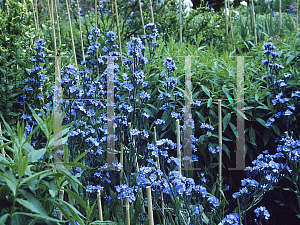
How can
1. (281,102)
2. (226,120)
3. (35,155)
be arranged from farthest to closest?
1. (226,120)
2. (281,102)
3. (35,155)

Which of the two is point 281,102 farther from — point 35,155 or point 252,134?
point 35,155

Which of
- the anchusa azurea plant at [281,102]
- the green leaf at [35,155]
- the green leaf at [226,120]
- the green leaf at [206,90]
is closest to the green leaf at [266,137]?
the anchusa azurea plant at [281,102]

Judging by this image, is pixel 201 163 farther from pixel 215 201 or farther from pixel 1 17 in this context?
pixel 1 17

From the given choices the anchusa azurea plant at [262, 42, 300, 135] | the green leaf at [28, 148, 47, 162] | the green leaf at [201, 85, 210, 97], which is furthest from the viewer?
the green leaf at [201, 85, 210, 97]

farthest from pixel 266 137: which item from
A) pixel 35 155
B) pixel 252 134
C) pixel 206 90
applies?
pixel 35 155

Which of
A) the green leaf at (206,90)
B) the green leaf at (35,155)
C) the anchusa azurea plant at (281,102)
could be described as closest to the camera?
the green leaf at (35,155)

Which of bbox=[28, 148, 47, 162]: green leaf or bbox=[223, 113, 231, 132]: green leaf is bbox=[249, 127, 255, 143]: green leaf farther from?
bbox=[28, 148, 47, 162]: green leaf

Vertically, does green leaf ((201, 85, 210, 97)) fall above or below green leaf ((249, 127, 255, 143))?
above

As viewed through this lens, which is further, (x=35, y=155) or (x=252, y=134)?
(x=252, y=134)

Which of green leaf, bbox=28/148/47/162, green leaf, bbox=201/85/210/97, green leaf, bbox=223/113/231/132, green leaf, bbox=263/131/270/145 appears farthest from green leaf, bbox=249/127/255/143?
green leaf, bbox=28/148/47/162

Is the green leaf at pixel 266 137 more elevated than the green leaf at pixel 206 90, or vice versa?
the green leaf at pixel 206 90

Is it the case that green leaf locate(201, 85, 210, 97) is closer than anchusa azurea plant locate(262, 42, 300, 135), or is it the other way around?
anchusa azurea plant locate(262, 42, 300, 135)

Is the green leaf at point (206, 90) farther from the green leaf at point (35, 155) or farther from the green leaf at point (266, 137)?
the green leaf at point (35, 155)

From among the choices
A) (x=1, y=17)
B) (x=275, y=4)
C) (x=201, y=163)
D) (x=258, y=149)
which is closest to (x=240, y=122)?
(x=258, y=149)
